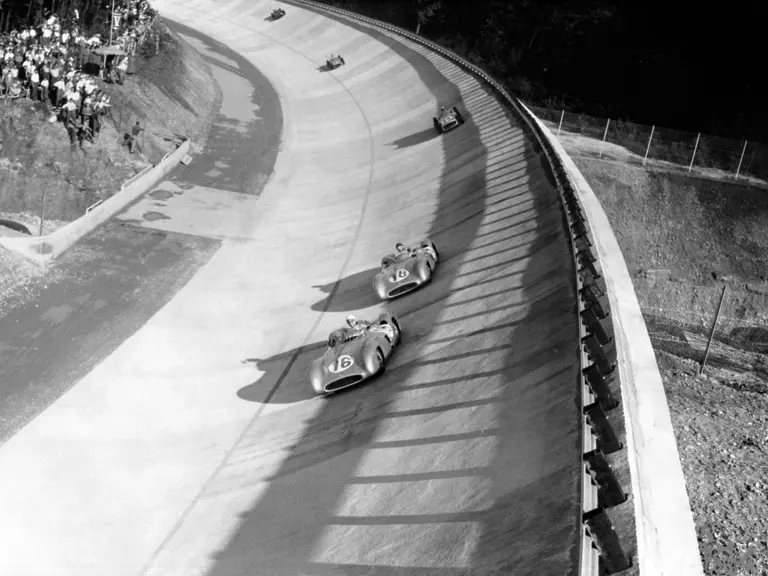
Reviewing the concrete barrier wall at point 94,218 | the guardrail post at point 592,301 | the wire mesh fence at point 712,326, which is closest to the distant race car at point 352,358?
the guardrail post at point 592,301

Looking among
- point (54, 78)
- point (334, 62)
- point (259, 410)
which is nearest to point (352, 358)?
point (259, 410)

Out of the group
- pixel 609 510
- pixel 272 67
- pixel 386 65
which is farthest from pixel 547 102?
pixel 609 510

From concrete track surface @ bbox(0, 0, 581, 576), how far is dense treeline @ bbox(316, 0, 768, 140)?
1251 inches

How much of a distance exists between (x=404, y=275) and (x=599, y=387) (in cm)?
998

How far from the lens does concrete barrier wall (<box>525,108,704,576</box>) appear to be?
27.0 ft

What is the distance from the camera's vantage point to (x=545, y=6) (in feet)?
224

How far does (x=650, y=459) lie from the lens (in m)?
9.95

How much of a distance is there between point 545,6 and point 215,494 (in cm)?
6224

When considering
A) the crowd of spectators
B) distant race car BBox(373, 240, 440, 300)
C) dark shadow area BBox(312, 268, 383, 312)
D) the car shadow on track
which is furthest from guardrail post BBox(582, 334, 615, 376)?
the car shadow on track

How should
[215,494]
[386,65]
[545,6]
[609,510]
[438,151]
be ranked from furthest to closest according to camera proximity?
[545,6] < [386,65] < [438,151] < [215,494] < [609,510]

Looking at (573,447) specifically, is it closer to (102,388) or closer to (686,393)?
(102,388)

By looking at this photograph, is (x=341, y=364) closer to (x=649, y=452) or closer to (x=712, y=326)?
(x=649, y=452)

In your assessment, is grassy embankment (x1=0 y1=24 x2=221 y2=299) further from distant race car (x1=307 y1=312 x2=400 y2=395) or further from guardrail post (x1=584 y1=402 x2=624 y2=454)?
guardrail post (x1=584 y1=402 x2=624 y2=454)

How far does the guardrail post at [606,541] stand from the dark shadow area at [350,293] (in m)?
13.1
